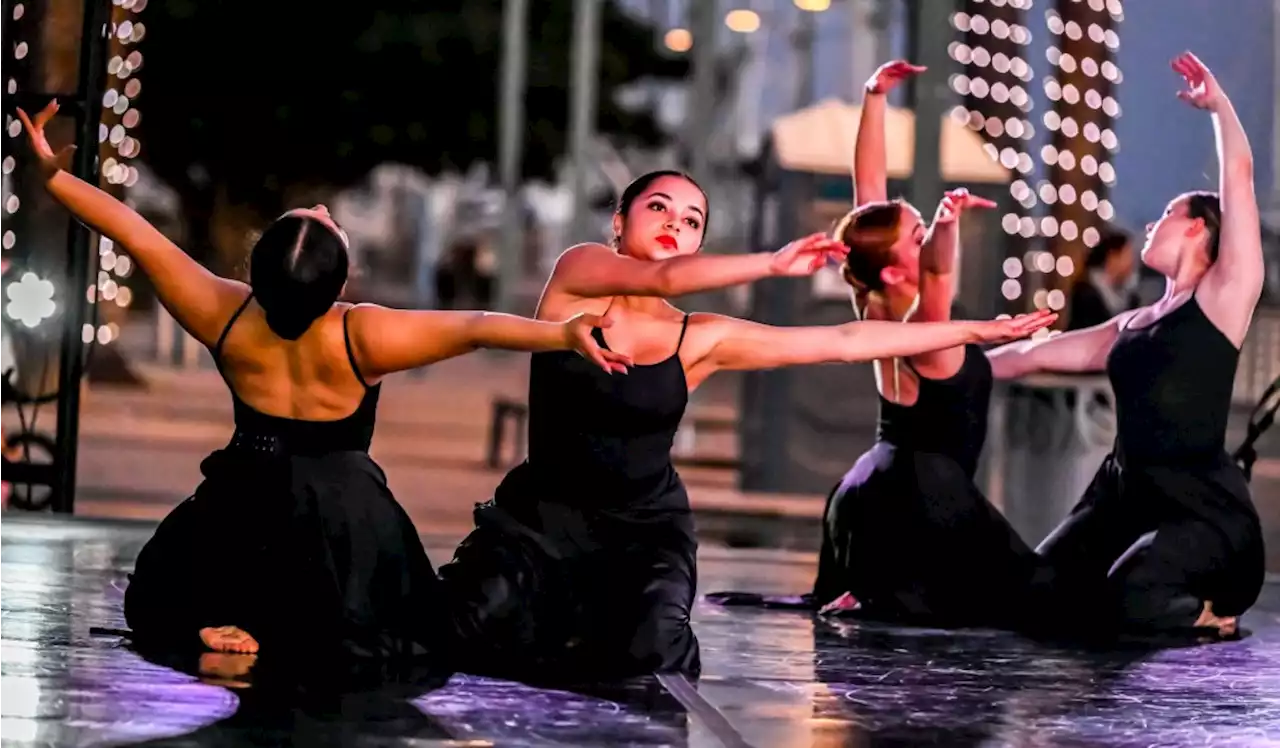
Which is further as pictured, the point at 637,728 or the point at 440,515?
the point at 440,515

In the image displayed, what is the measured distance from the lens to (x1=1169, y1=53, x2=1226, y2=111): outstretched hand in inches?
241

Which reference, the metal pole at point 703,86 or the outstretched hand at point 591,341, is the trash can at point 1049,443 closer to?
the outstretched hand at point 591,341

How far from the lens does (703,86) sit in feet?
72.0

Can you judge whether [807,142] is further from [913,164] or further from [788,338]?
[788,338]

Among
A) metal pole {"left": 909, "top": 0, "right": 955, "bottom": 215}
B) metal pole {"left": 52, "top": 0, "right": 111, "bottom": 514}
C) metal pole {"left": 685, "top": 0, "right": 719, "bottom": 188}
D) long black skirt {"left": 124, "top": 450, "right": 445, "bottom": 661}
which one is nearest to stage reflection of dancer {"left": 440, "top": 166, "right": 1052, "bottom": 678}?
long black skirt {"left": 124, "top": 450, "right": 445, "bottom": 661}

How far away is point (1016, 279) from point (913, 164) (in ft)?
9.76

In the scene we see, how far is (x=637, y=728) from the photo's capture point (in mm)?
4273

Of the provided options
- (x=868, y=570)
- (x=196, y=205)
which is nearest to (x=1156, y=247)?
(x=868, y=570)

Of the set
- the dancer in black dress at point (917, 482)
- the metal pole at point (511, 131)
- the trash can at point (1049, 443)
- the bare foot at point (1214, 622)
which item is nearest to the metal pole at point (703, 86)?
the metal pole at point (511, 131)

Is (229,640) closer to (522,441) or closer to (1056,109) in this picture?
(1056,109)

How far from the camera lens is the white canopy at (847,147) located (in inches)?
479

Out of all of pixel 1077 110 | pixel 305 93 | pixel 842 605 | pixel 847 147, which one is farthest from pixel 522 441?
pixel 305 93

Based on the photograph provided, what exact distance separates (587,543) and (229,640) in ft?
3.17

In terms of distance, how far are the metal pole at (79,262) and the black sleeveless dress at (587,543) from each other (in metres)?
3.33
